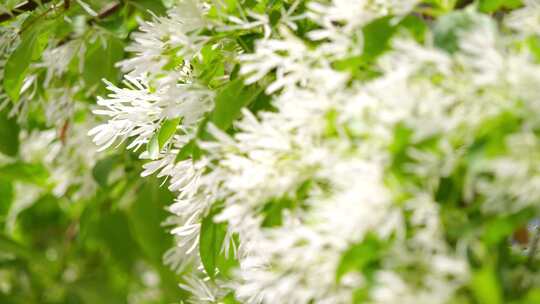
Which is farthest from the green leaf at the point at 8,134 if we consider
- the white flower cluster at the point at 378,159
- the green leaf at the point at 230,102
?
the white flower cluster at the point at 378,159

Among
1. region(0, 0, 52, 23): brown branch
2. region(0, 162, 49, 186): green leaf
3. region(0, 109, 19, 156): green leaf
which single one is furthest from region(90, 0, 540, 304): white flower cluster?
region(0, 162, 49, 186): green leaf

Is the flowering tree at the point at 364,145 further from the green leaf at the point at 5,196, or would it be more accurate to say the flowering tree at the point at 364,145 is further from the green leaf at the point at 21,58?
the green leaf at the point at 5,196

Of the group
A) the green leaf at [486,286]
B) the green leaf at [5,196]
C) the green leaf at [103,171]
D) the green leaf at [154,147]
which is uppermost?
the green leaf at [486,286]

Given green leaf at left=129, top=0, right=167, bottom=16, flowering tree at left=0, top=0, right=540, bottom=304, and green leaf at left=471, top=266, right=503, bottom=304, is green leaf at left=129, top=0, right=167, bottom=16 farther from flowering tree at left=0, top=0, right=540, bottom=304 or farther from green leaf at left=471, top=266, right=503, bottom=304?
green leaf at left=471, top=266, right=503, bottom=304

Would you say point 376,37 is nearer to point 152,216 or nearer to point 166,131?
point 166,131

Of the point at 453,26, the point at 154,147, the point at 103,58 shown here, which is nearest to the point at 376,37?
the point at 453,26
